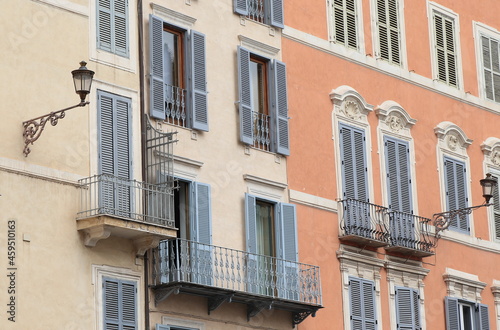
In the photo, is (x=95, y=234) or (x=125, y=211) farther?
(x=125, y=211)

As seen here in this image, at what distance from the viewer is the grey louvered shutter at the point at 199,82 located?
29297 mm

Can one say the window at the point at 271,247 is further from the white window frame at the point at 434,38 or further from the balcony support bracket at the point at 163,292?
the white window frame at the point at 434,38

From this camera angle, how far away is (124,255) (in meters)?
27.0

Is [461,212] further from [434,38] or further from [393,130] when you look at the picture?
[434,38]

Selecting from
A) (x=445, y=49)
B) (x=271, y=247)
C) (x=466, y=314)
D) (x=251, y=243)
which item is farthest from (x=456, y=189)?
(x=251, y=243)

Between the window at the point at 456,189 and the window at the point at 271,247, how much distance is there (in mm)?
6410

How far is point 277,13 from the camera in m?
32.1

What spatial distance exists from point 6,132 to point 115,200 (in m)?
2.49

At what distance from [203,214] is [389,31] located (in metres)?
9.08

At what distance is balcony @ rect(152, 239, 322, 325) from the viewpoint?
27562 mm

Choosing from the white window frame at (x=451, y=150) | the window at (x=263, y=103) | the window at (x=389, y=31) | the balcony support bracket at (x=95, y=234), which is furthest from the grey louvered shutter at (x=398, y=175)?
the balcony support bracket at (x=95, y=234)

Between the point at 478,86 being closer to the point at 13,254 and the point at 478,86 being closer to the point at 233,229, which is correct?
the point at 233,229

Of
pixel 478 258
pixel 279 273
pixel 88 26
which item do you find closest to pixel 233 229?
pixel 279 273

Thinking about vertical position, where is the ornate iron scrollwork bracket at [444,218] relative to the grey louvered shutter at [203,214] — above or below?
above
